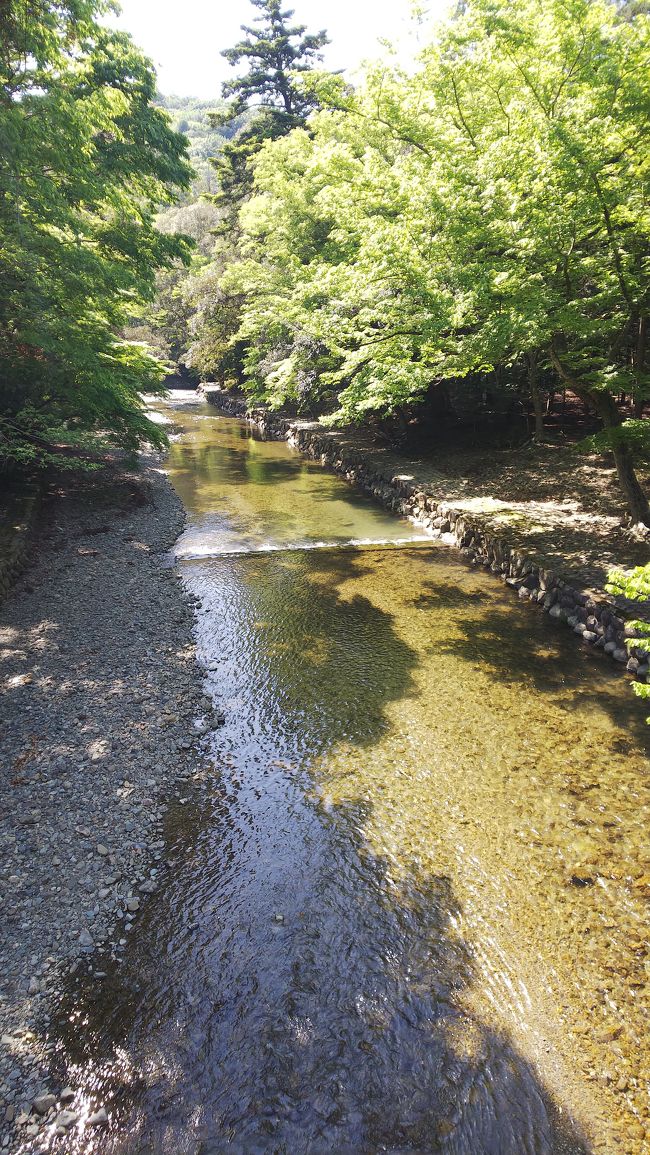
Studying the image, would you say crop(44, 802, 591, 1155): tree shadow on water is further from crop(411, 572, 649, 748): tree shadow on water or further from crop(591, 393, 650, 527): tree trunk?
crop(591, 393, 650, 527): tree trunk

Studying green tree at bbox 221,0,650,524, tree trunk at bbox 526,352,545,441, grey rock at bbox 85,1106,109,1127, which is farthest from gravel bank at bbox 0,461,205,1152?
tree trunk at bbox 526,352,545,441

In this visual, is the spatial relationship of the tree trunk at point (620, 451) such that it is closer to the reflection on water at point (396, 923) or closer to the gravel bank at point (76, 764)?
the reflection on water at point (396, 923)

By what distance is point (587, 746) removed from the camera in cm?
681

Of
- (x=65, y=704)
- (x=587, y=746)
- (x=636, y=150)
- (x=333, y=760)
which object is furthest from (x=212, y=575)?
(x=636, y=150)

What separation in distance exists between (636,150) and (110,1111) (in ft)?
38.7

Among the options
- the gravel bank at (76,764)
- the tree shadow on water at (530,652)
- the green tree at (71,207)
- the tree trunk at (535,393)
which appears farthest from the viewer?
the tree trunk at (535,393)

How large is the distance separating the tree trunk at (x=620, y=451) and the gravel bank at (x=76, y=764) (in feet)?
27.4

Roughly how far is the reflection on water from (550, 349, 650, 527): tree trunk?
3537 millimetres

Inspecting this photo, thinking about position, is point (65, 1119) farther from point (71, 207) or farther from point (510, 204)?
point (71, 207)

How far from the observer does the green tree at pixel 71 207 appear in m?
8.50

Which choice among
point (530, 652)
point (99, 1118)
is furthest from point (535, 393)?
point (99, 1118)

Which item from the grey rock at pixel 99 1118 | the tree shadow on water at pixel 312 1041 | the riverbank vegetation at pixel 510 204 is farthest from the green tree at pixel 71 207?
the grey rock at pixel 99 1118

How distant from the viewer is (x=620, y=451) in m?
10.4

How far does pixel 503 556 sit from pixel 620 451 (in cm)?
290
